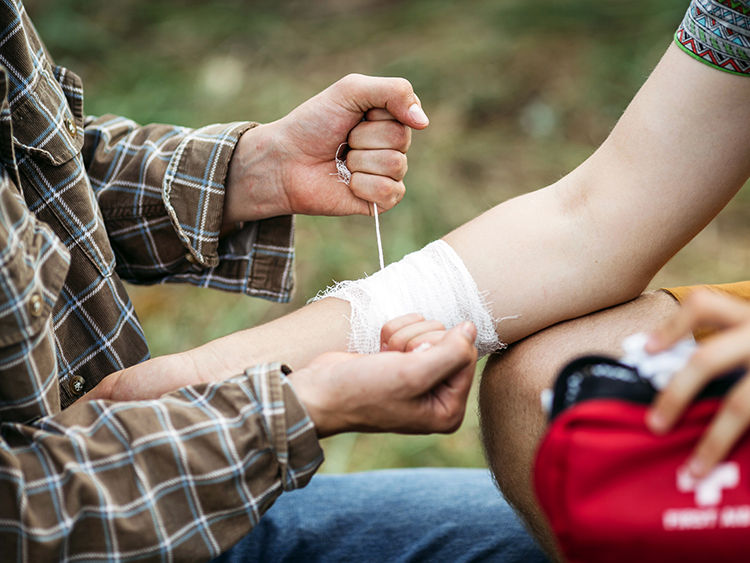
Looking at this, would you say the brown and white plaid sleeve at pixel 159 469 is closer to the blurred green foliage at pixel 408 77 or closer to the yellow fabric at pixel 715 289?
the yellow fabric at pixel 715 289

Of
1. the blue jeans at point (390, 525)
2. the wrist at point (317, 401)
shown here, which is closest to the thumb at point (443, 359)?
the wrist at point (317, 401)

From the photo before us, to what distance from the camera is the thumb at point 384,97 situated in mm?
911

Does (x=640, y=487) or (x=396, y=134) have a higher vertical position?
(x=396, y=134)

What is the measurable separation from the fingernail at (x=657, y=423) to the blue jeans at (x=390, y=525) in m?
0.47

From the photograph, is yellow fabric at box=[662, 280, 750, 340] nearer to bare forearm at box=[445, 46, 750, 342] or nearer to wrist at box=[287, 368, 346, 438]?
bare forearm at box=[445, 46, 750, 342]

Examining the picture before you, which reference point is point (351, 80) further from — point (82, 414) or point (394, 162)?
point (82, 414)

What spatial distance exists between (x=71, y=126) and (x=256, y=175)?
233 mm

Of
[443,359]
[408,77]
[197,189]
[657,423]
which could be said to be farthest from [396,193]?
[408,77]

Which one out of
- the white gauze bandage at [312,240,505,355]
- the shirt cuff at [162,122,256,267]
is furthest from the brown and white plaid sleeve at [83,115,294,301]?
the white gauze bandage at [312,240,505,355]

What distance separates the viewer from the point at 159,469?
2.30 feet

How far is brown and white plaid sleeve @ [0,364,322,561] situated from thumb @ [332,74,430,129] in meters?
0.36

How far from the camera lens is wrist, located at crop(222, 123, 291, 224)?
1.01 meters

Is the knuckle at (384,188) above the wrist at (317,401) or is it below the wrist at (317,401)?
above

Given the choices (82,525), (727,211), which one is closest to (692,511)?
(82,525)
